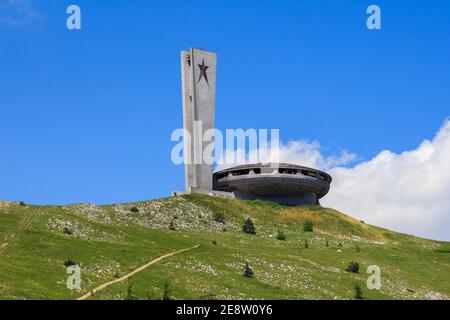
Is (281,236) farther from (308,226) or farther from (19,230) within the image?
(19,230)

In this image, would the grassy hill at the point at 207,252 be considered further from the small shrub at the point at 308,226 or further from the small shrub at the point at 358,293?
the small shrub at the point at 308,226

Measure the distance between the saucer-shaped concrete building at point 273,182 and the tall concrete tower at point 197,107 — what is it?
4315 millimetres

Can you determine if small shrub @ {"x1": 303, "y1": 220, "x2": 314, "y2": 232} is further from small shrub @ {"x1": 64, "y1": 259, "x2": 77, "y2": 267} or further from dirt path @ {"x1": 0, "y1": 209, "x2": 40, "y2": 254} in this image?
small shrub @ {"x1": 64, "y1": 259, "x2": 77, "y2": 267}

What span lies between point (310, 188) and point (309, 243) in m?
30.4

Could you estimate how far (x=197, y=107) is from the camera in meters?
118

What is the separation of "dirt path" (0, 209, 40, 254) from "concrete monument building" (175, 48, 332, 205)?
36.9 m

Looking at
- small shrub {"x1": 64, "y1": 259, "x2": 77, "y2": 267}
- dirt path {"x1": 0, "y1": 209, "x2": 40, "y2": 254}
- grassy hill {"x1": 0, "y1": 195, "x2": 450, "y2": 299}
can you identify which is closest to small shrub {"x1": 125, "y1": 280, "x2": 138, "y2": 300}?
grassy hill {"x1": 0, "y1": 195, "x2": 450, "y2": 299}

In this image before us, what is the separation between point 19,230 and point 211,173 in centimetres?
4928

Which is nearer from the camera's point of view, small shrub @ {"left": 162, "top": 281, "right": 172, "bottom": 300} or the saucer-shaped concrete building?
small shrub @ {"left": 162, "top": 281, "right": 172, "bottom": 300}

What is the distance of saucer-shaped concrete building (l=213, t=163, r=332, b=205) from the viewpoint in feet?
382
